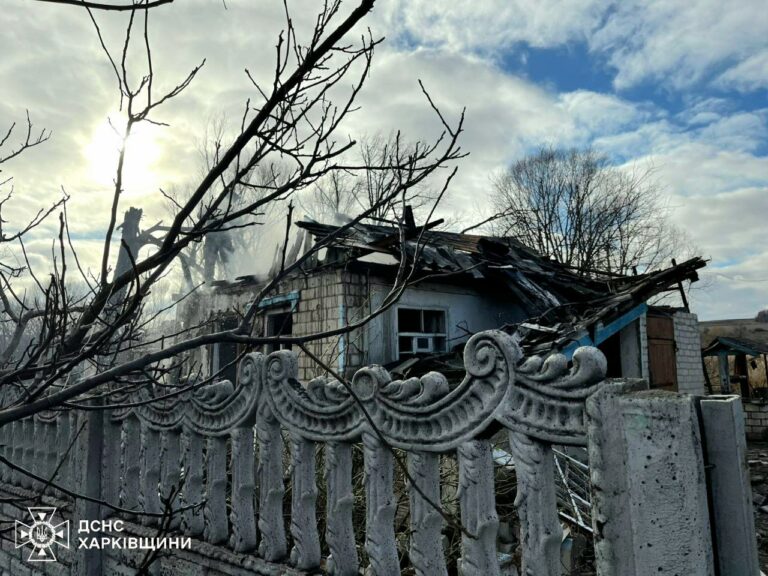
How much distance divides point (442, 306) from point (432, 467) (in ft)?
29.6

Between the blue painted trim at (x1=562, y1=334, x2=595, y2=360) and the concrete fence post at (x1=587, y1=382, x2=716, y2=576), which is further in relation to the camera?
the blue painted trim at (x1=562, y1=334, x2=595, y2=360)

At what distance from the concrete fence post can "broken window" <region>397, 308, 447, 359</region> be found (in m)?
8.79

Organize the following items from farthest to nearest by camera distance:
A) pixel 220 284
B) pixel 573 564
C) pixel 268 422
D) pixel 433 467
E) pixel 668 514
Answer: pixel 220 284 → pixel 573 564 → pixel 268 422 → pixel 433 467 → pixel 668 514

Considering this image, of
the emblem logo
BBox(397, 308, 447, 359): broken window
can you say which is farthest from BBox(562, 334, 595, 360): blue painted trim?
the emblem logo

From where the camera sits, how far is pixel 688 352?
1595 cm

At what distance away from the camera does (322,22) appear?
1.76 m

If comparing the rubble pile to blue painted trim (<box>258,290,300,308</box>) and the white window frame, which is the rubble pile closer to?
the white window frame

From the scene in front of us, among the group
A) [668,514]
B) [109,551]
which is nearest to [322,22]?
[668,514]

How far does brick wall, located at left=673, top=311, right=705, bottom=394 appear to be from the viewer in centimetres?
1541

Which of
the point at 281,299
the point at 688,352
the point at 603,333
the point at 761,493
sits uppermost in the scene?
the point at 281,299

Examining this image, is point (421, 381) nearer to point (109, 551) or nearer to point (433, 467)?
point (433, 467)

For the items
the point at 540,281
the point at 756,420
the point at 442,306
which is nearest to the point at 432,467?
the point at 442,306

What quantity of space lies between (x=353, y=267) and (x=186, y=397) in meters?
6.65

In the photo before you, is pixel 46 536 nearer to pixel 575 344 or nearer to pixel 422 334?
pixel 575 344
